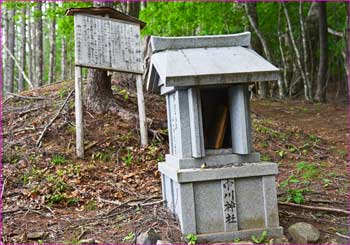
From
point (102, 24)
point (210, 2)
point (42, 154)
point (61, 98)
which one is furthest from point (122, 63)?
point (210, 2)

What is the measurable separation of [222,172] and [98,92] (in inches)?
209

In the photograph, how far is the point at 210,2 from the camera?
15.8m

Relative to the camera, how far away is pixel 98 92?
8719 millimetres

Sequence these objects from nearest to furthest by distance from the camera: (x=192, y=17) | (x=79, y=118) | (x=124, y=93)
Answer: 1. (x=79, y=118)
2. (x=124, y=93)
3. (x=192, y=17)

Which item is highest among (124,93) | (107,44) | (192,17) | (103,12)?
(192,17)

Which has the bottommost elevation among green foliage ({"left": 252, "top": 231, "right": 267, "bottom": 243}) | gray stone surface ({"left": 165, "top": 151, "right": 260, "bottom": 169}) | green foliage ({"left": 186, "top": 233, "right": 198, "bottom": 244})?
green foliage ({"left": 252, "top": 231, "right": 267, "bottom": 243})

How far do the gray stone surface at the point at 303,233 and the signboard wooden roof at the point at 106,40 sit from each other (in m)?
4.43

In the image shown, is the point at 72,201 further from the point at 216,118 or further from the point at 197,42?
the point at 197,42

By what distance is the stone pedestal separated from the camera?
4.09 m

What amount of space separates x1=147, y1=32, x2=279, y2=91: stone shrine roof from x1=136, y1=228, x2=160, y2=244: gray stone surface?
1625mm

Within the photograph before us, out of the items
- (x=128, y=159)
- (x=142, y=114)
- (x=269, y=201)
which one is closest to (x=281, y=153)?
(x=142, y=114)

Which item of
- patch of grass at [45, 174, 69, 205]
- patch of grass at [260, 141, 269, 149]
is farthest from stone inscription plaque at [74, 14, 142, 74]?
patch of grass at [260, 141, 269, 149]

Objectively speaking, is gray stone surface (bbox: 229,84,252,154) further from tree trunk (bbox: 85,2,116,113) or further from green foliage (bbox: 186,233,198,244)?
tree trunk (bbox: 85,2,116,113)

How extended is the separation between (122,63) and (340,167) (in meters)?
4.95
